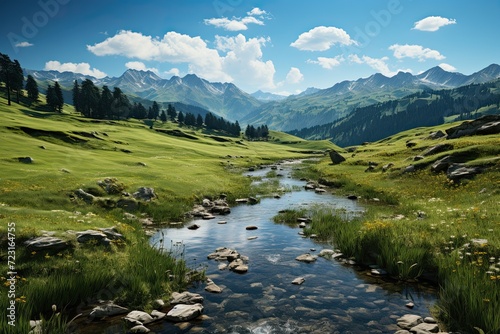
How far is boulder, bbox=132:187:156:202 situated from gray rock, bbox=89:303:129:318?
1978 cm

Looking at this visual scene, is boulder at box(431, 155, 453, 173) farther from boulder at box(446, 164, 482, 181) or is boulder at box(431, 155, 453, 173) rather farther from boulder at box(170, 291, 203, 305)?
boulder at box(170, 291, 203, 305)

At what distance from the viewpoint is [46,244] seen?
1448 centimetres

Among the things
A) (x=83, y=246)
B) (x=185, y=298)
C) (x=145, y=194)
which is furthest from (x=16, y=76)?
(x=185, y=298)

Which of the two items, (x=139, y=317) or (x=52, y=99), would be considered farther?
(x=52, y=99)

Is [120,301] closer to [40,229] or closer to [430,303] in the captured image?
[40,229]

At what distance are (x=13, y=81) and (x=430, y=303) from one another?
164 metres

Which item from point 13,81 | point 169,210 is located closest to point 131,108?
point 13,81

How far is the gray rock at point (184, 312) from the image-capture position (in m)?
11.7

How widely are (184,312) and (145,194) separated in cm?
2149

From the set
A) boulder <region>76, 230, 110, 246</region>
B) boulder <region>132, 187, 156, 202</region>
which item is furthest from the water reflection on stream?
boulder <region>132, 187, 156, 202</region>

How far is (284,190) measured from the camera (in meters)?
45.3

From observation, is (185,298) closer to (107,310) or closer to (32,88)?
(107,310)

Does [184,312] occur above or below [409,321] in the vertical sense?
below

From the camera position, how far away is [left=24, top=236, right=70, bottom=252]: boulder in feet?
46.8
